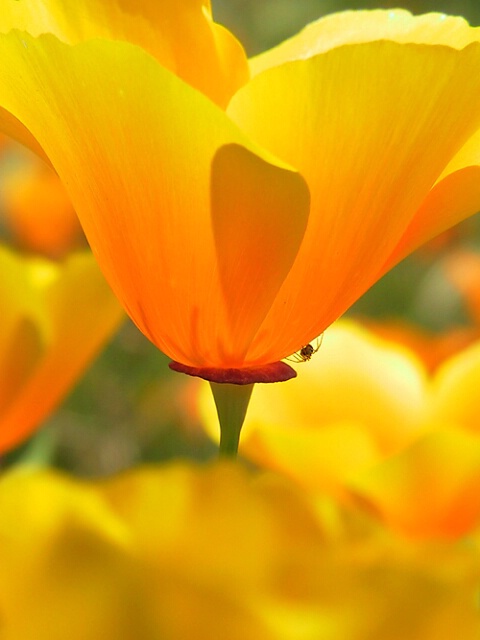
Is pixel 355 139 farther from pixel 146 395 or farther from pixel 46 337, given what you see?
pixel 146 395

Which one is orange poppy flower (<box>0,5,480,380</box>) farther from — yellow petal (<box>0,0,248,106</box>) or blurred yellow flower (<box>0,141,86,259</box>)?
blurred yellow flower (<box>0,141,86,259</box>)

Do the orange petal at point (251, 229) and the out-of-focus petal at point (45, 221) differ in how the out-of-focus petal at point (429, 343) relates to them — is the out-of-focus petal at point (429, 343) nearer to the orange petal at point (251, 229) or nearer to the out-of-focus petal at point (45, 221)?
the out-of-focus petal at point (45, 221)

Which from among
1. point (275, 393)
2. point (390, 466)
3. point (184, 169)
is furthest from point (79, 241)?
point (184, 169)

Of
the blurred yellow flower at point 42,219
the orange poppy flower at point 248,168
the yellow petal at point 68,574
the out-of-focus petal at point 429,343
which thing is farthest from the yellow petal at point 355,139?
the blurred yellow flower at point 42,219

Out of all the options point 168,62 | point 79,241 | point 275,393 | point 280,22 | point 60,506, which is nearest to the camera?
point 60,506

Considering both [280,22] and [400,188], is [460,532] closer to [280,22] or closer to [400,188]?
[400,188]

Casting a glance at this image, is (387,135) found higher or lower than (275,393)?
higher

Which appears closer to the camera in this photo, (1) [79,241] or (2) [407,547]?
(2) [407,547]
